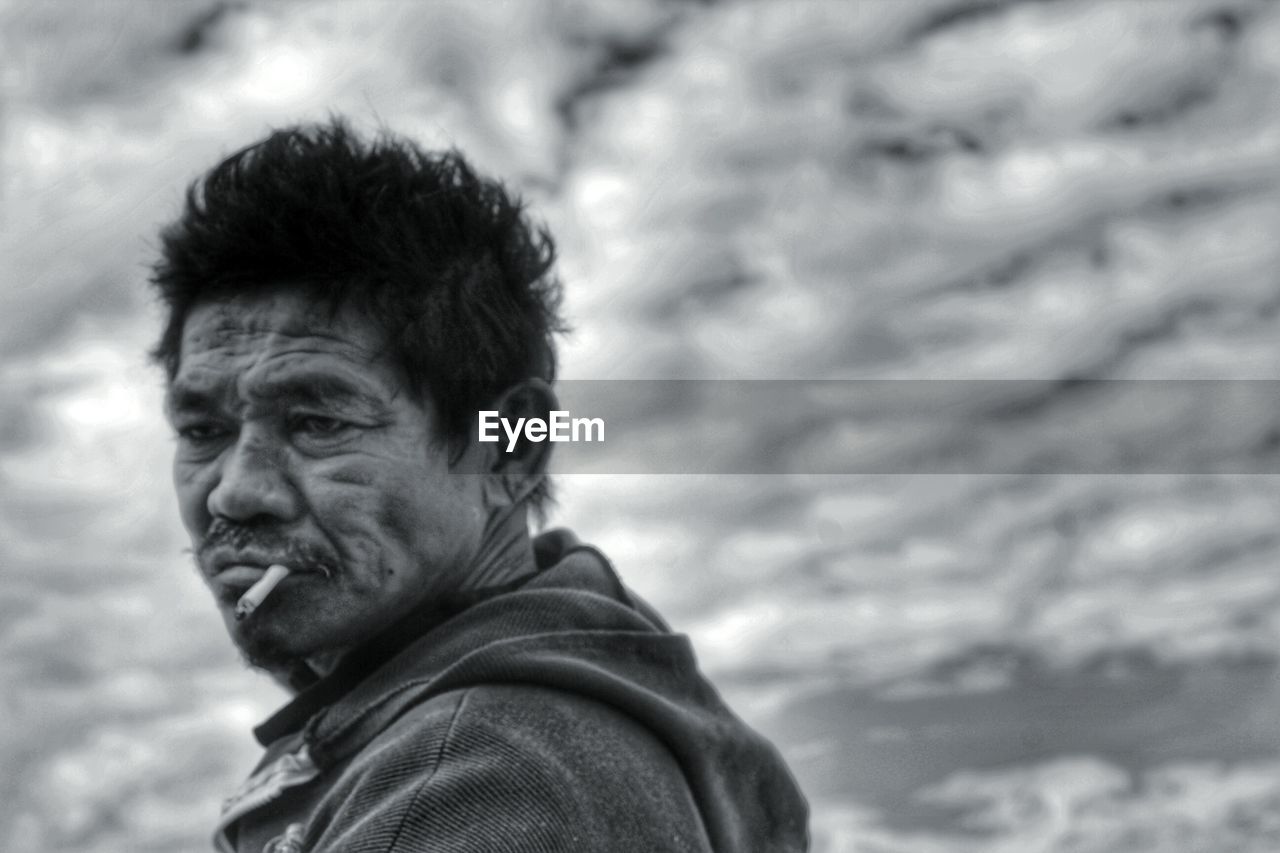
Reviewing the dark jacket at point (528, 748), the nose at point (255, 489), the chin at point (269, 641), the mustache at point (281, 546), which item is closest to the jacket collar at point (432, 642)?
the dark jacket at point (528, 748)

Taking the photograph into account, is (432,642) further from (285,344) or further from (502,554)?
(285,344)

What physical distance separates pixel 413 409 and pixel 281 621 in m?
0.57

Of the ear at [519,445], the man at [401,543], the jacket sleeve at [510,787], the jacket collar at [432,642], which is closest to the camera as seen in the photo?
the jacket sleeve at [510,787]

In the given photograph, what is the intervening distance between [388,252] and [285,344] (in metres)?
0.33

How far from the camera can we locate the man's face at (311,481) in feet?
10.1

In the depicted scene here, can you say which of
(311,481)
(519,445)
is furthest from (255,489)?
(519,445)

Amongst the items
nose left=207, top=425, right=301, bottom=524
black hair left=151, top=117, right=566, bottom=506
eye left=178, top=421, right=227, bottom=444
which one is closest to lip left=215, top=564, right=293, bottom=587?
nose left=207, top=425, right=301, bottom=524

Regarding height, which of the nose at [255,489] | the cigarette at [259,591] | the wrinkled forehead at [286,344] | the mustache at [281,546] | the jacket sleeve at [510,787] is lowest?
the jacket sleeve at [510,787]

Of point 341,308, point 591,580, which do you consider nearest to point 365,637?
point 591,580

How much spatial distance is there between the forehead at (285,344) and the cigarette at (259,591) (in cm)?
47

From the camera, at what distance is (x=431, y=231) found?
3.53 meters

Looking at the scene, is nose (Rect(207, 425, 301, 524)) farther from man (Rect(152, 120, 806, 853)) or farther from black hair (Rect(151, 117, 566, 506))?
black hair (Rect(151, 117, 566, 506))

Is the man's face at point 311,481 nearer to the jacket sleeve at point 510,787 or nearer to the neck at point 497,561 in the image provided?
the neck at point 497,561

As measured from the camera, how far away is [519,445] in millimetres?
3527
